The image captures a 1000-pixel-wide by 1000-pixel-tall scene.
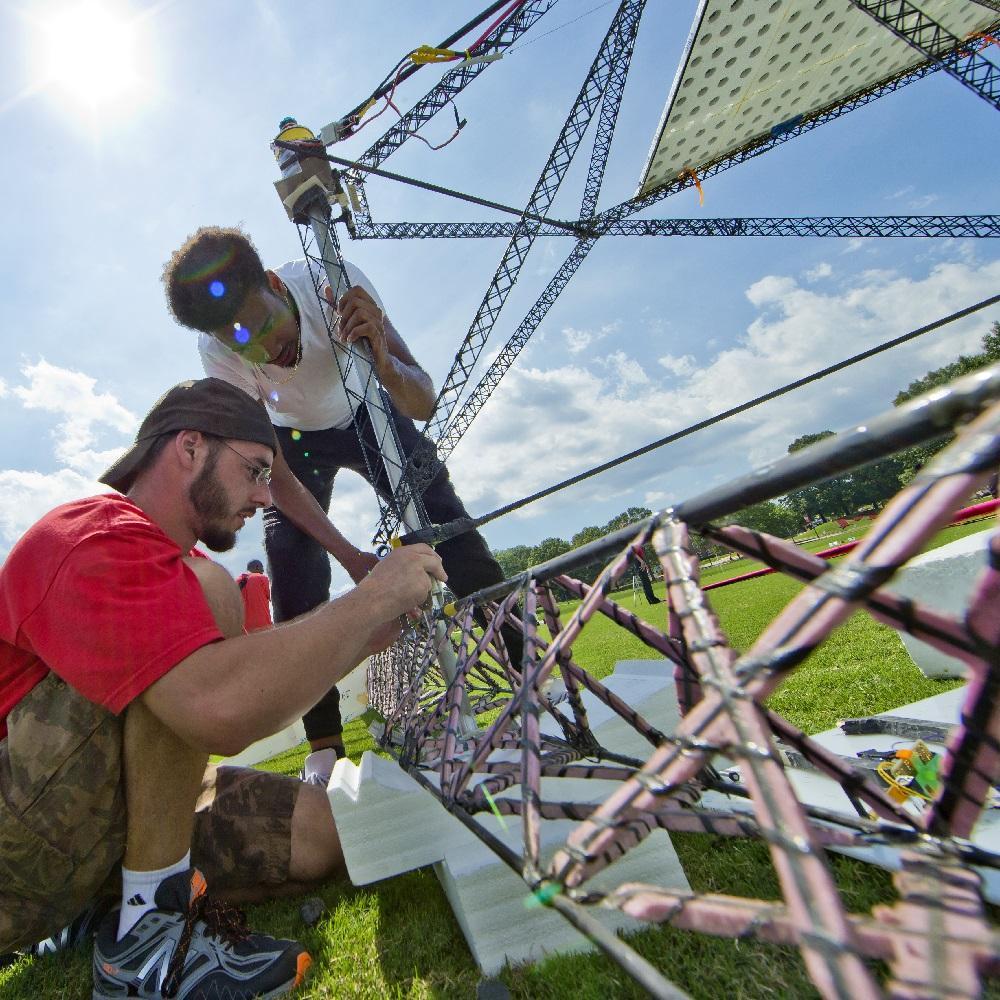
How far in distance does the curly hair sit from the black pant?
3.98 ft

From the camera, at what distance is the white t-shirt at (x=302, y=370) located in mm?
4078

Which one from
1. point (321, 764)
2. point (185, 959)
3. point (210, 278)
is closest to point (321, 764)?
point (321, 764)

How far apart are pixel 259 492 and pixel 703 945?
237 centimetres

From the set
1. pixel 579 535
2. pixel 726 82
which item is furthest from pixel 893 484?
pixel 726 82

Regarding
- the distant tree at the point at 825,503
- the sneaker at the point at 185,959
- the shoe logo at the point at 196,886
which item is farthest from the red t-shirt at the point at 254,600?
the distant tree at the point at 825,503

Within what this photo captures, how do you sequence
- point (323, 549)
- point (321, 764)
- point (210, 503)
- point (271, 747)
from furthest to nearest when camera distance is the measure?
point (271, 747), point (323, 549), point (321, 764), point (210, 503)

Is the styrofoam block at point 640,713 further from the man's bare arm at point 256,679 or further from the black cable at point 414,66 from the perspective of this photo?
the black cable at point 414,66

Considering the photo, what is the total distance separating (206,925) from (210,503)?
5.22 feet

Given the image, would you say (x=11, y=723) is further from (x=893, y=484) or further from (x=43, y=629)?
(x=893, y=484)

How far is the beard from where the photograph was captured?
2.50 metres

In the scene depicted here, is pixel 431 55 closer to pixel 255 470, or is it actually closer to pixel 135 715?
pixel 255 470

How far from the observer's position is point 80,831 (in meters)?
1.91

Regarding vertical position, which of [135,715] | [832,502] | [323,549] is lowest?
[832,502]

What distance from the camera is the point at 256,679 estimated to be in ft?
5.42
